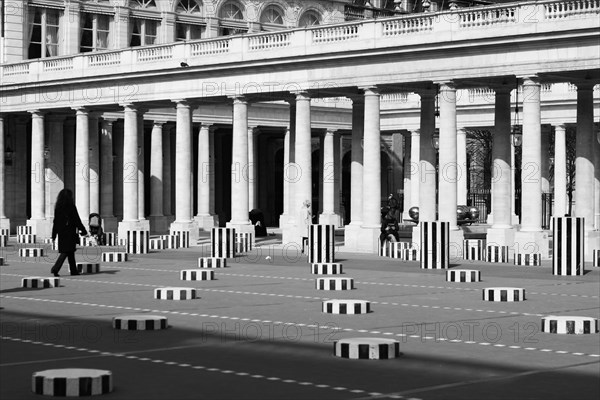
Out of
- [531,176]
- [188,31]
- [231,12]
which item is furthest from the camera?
[231,12]

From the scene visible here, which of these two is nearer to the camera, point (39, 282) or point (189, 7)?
point (39, 282)

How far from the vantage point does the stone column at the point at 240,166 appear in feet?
169

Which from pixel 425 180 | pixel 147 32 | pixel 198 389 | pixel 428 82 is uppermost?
pixel 147 32

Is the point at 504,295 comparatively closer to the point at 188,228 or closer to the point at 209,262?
the point at 209,262

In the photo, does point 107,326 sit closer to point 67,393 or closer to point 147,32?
point 67,393

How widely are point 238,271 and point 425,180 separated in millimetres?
11812

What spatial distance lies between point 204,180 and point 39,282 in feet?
131

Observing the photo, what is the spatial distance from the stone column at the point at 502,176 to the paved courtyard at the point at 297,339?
1032 cm

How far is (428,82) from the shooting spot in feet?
150

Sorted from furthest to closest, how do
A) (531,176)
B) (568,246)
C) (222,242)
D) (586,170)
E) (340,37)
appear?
(340,37) → (222,242) → (586,170) → (531,176) → (568,246)

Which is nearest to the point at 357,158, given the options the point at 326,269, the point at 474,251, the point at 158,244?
the point at 158,244

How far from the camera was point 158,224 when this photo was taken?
68.6 meters

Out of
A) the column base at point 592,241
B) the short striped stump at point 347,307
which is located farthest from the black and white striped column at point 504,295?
the column base at point 592,241

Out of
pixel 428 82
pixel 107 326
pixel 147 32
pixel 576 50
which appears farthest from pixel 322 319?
pixel 147 32
